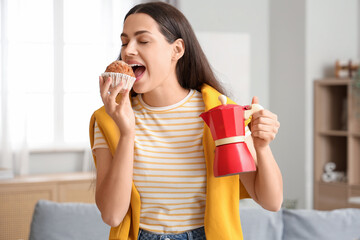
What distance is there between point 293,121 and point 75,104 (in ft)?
6.19

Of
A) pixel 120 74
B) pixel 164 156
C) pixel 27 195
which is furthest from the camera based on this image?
pixel 27 195

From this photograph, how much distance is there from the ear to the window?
9.52ft

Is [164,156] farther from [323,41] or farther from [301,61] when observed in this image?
[323,41]

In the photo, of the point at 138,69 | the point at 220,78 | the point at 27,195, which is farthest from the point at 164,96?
the point at 220,78

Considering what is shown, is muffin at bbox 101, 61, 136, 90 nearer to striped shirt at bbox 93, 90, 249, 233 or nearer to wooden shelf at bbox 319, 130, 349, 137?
striped shirt at bbox 93, 90, 249, 233

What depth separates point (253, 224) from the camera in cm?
204

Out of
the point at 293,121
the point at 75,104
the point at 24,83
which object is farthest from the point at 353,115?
the point at 24,83

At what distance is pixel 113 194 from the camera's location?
1.20m

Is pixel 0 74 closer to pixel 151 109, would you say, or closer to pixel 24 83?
pixel 24 83

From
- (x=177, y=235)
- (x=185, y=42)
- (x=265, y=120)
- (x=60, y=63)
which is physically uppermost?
(x=60, y=63)

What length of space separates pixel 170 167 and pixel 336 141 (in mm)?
3491

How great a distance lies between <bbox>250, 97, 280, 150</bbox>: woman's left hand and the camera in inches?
46.1

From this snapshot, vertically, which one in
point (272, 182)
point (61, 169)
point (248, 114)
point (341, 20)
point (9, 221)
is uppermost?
point (341, 20)

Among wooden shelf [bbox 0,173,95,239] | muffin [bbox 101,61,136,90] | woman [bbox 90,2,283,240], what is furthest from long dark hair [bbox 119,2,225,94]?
wooden shelf [bbox 0,173,95,239]
